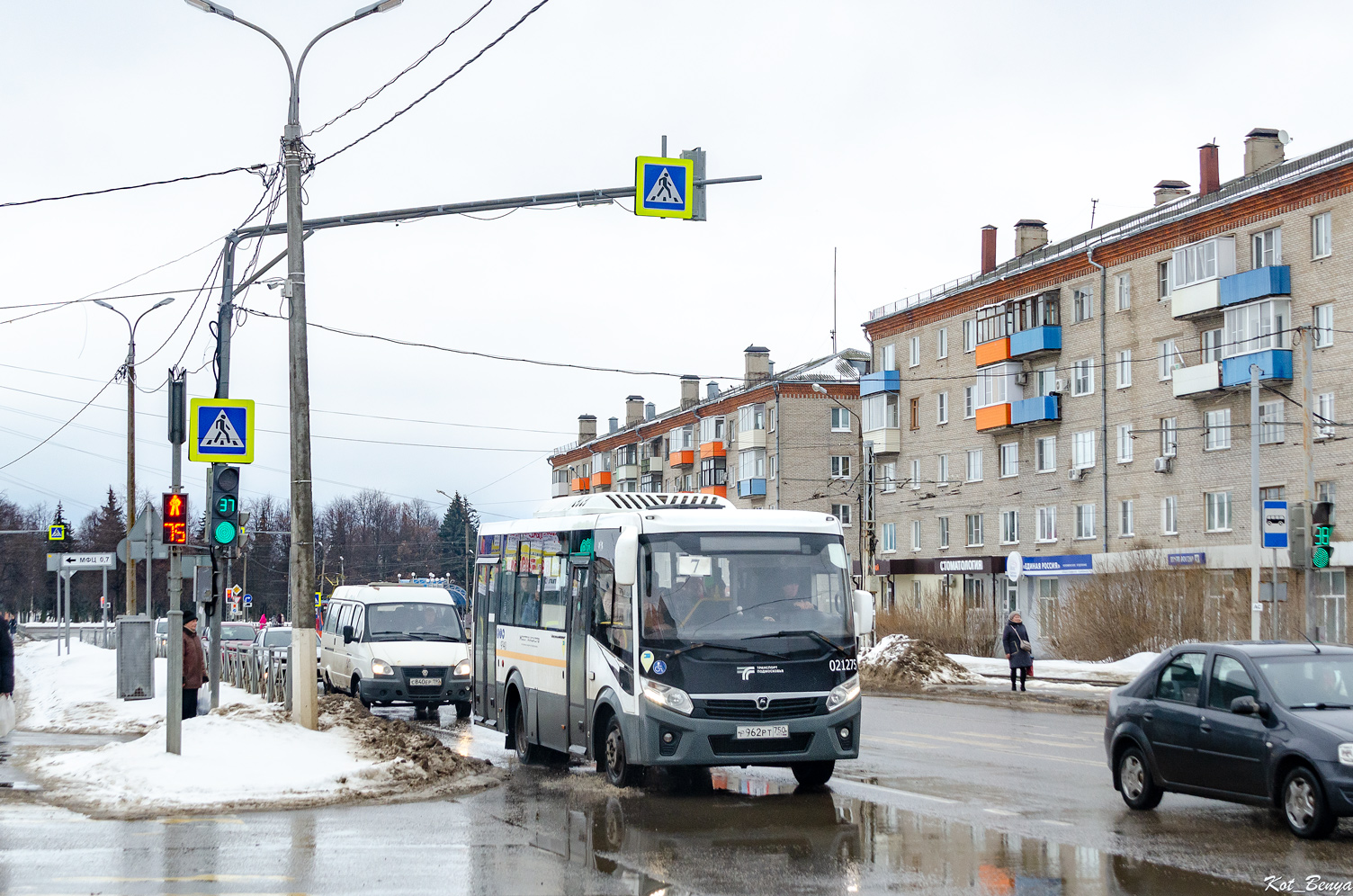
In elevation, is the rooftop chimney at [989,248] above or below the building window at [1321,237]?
above

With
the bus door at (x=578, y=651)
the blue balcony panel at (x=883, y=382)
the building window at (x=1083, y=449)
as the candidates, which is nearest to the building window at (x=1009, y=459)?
the building window at (x=1083, y=449)

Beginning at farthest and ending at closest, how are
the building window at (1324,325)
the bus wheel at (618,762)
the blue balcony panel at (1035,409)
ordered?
the blue balcony panel at (1035,409) → the building window at (1324,325) → the bus wheel at (618,762)

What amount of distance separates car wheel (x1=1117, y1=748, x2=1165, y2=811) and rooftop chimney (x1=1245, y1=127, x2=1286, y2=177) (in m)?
42.9

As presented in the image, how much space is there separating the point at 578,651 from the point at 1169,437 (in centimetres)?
3973

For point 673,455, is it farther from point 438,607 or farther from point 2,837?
point 2,837

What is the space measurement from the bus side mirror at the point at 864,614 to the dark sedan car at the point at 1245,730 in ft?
7.70

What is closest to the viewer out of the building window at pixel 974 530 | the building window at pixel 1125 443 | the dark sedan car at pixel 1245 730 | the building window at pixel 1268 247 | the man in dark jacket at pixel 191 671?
the dark sedan car at pixel 1245 730

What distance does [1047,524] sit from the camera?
5750 centimetres

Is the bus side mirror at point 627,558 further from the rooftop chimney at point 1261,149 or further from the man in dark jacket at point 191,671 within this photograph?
the rooftop chimney at point 1261,149

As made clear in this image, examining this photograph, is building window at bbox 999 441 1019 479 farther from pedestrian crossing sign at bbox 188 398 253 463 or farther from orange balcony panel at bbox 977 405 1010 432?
pedestrian crossing sign at bbox 188 398 253 463

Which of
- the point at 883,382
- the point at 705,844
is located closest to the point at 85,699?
the point at 705,844

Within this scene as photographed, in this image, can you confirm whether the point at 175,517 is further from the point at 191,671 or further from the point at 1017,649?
the point at 1017,649

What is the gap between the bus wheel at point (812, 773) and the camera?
1380 cm

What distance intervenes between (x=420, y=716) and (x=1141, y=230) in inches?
1407
